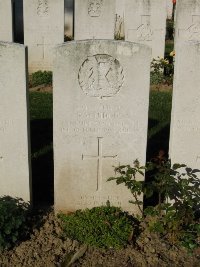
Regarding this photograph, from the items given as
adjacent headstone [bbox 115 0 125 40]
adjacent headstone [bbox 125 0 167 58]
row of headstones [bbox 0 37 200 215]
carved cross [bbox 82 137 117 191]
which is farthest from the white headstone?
adjacent headstone [bbox 115 0 125 40]

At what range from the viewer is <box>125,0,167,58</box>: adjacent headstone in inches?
428

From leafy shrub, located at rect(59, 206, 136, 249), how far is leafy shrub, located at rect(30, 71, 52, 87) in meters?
6.23

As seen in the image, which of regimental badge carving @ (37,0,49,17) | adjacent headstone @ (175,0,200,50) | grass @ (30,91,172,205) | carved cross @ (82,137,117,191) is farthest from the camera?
regimental badge carving @ (37,0,49,17)

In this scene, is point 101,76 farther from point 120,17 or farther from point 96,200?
point 120,17

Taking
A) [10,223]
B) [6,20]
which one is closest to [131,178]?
[10,223]

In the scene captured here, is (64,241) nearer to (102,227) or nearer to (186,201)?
(102,227)

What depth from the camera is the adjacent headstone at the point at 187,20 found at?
1045 cm

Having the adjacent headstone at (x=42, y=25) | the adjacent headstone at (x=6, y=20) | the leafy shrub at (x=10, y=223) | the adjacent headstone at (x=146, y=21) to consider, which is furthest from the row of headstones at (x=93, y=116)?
the adjacent headstone at (x=6, y=20)

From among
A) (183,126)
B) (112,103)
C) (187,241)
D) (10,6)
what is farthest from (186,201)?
(10,6)

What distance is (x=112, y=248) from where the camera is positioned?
178 inches

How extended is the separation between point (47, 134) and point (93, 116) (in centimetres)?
272

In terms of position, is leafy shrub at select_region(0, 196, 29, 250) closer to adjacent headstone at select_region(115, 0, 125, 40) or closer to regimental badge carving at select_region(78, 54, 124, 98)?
regimental badge carving at select_region(78, 54, 124, 98)

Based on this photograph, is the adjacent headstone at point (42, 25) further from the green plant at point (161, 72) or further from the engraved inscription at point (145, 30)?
the green plant at point (161, 72)

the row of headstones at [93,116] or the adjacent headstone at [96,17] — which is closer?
the row of headstones at [93,116]
